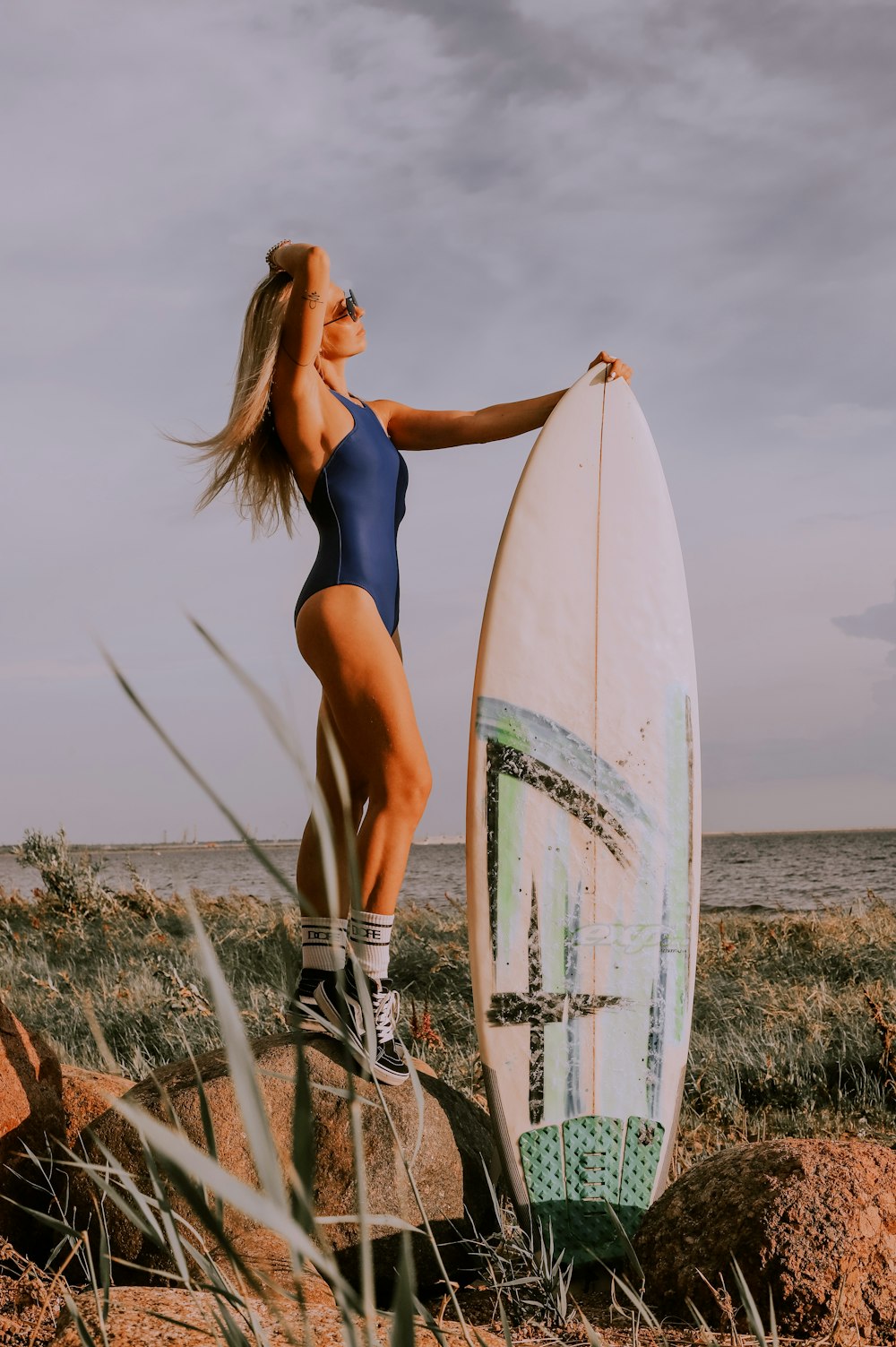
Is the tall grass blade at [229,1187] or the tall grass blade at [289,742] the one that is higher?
the tall grass blade at [289,742]

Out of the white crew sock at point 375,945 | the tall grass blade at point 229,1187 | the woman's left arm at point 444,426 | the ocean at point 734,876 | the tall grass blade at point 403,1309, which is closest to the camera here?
the tall grass blade at point 229,1187

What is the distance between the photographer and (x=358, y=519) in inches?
109

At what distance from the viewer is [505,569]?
120 inches

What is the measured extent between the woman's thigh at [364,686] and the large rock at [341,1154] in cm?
72

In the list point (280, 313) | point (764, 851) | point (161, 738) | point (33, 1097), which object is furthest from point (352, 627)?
point (764, 851)

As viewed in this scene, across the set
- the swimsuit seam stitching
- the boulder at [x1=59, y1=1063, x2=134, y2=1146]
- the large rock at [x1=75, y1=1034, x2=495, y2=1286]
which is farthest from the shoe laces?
the swimsuit seam stitching

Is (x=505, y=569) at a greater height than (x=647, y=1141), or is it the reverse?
(x=505, y=569)

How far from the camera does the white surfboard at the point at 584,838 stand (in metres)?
2.72

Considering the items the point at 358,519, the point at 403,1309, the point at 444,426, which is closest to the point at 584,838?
the point at 358,519

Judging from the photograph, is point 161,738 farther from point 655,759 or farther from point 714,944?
point 714,944

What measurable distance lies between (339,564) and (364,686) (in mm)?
342

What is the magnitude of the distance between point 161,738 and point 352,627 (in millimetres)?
2038

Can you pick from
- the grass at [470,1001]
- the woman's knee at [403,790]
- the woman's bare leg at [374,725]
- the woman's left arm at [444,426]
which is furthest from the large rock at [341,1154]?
the woman's left arm at [444,426]

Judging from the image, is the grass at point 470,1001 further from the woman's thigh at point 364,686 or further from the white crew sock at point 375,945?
the woman's thigh at point 364,686
